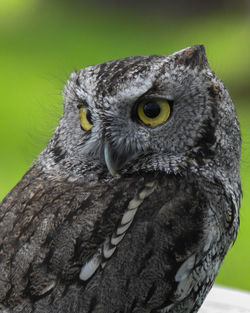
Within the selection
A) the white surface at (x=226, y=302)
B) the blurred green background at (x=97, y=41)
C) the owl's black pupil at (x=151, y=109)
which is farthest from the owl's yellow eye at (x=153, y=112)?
the blurred green background at (x=97, y=41)

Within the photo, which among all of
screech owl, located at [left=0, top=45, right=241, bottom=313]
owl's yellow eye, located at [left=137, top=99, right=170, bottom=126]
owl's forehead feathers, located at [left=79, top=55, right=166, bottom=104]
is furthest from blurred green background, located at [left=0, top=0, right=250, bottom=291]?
owl's forehead feathers, located at [left=79, top=55, right=166, bottom=104]

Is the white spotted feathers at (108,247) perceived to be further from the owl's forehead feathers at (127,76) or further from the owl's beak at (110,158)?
the owl's forehead feathers at (127,76)

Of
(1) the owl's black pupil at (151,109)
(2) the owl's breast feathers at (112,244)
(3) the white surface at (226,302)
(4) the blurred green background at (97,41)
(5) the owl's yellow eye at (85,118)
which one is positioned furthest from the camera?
(4) the blurred green background at (97,41)

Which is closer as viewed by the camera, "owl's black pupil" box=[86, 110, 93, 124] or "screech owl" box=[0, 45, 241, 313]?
"screech owl" box=[0, 45, 241, 313]

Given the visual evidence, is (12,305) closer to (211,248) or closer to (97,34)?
(211,248)

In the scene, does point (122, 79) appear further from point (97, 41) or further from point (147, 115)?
point (97, 41)

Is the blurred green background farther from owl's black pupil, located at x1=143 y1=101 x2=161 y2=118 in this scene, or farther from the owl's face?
owl's black pupil, located at x1=143 y1=101 x2=161 y2=118
